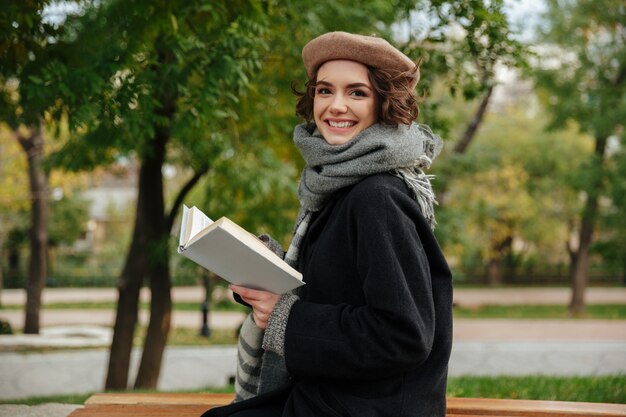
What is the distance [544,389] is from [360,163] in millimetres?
4000

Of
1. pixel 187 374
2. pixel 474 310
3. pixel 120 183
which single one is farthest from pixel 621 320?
pixel 120 183

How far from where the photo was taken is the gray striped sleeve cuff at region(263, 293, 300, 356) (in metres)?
2.12

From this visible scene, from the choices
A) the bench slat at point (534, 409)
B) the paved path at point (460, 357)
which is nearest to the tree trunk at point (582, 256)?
the paved path at point (460, 357)

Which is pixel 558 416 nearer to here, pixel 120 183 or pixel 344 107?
pixel 344 107

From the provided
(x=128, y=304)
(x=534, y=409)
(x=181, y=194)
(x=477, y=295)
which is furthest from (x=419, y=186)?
(x=477, y=295)

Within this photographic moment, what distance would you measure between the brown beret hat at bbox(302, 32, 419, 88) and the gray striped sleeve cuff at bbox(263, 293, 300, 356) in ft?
2.46

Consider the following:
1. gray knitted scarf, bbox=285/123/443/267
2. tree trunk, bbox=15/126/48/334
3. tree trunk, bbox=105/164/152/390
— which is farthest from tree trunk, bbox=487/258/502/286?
gray knitted scarf, bbox=285/123/443/267

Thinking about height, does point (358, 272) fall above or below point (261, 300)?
above

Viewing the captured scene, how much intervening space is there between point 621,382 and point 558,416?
98.7 inches

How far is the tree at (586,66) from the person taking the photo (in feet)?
56.5

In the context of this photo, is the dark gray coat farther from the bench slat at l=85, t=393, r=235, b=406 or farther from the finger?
the bench slat at l=85, t=393, r=235, b=406

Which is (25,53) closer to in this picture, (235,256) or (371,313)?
(235,256)

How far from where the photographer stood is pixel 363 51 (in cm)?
221

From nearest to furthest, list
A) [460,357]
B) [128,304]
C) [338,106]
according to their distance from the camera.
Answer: [338,106], [128,304], [460,357]
